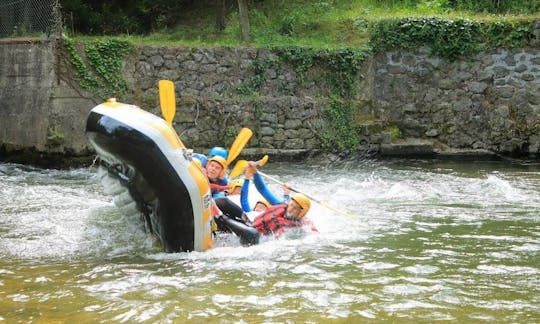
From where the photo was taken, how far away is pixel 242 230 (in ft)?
21.0

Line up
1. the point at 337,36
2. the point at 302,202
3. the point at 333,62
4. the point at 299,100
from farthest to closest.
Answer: the point at 337,36 → the point at 333,62 → the point at 299,100 → the point at 302,202

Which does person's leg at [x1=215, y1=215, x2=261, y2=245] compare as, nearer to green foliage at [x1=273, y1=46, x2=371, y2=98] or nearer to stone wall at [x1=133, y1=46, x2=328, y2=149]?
stone wall at [x1=133, y1=46, x2=328, y2=149]

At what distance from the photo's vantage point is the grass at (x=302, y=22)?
13.6 m

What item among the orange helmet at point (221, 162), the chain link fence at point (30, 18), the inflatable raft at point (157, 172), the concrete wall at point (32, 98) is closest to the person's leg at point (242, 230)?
the inflatable raft at point (157, 172)

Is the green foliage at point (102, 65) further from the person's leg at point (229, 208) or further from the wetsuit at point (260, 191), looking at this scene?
the person's leg at point (229, 208)

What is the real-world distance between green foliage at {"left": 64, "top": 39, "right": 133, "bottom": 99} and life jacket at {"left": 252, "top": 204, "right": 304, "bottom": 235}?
238 inches

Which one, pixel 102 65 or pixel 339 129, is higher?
pixel 102 65

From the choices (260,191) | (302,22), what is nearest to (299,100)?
(302,22)

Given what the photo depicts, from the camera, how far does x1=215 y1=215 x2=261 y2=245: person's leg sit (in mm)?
6387

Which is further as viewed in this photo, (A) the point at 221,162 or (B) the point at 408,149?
(B) the point at 408,149

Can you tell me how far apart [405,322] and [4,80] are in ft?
30.2

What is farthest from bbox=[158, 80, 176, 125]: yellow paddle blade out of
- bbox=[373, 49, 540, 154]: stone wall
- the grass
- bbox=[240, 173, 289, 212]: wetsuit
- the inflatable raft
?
bbox=[373, 49, 540, 154]: stone wall

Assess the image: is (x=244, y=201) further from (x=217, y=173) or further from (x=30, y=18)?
(x=30, y=18)

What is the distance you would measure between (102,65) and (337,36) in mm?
4976
